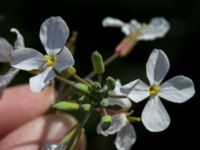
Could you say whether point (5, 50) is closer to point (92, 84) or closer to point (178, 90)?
point (92, 84)

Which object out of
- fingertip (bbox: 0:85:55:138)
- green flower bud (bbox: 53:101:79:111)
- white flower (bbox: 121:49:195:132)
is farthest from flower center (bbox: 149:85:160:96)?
fingertip (bbox: 0:85:55:138)

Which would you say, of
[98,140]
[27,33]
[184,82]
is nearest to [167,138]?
[98,140]

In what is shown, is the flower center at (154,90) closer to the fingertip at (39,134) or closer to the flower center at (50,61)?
the flower center at (50,61)

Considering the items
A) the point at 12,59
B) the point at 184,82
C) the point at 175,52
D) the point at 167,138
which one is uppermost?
the point at 12,59

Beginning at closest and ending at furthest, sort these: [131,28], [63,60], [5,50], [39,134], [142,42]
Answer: [63,60] → [5,50] → [39,134] → [131,28] → [142,42]

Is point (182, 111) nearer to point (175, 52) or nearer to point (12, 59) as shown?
point (175, 52)

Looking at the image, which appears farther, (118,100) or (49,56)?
(118,100)

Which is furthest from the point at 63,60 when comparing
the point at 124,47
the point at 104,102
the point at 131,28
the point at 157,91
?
the point at 131,28
